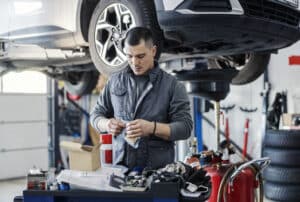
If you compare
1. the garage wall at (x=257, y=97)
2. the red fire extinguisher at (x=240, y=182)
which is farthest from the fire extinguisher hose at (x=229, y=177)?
the garage wall at (x=257, y=97)

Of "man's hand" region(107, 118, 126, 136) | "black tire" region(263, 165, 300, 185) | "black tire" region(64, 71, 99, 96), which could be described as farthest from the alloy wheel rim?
"black tire" region(263, 165, 300, 185)

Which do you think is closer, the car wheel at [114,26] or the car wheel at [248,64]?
the car wheel at [114,26]

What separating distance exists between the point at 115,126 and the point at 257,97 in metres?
4.79

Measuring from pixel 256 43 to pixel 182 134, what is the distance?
141cm

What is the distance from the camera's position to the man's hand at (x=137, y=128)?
181 cm

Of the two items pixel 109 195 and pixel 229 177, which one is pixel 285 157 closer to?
pixel 229 177

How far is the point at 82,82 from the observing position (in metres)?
5.62

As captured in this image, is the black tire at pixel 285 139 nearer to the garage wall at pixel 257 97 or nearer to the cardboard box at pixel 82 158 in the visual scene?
the garage wall at pixel 257 97

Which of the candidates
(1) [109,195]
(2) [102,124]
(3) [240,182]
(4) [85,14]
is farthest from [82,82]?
(1) [109,195]

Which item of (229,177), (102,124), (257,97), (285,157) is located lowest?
(285,157)

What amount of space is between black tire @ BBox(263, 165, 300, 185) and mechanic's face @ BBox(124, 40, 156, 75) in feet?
10.4

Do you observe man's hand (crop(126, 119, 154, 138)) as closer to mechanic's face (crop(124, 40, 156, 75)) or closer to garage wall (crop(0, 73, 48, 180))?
mechanic's face (crop(124, 40, 156, 75))

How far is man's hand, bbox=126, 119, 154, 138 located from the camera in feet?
5.92

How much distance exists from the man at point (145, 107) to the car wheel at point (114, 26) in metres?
0.79
